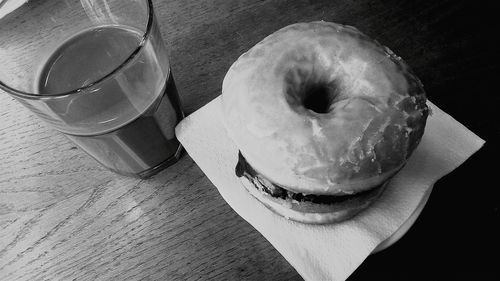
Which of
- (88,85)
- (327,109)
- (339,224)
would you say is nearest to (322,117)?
(327,109)

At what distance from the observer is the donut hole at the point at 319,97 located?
65 centimetres

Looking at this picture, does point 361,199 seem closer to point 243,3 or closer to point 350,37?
point 350,37

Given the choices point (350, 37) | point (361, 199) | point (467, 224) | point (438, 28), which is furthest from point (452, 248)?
point (438, 28)

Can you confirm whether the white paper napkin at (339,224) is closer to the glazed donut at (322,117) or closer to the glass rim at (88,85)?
the glazed donut at (322,117)

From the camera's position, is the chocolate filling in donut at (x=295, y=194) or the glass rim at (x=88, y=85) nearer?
the glass rim at (x=88, y=85)

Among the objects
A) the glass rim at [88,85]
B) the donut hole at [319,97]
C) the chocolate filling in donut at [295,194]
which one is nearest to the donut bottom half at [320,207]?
the chocolate filling in donut at [295,194]

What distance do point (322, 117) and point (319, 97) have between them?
0.10m

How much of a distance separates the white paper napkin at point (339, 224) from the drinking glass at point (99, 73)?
2.7 inches

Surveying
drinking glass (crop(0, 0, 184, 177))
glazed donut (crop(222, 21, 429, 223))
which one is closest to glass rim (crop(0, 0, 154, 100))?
drinking glass (crop(0, 0, 184, 177))

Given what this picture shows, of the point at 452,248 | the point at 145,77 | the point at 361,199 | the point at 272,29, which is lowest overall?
the point at 452,248

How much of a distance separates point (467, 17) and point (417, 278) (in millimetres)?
596

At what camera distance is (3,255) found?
70 centimetres

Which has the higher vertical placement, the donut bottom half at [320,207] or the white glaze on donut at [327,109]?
the white glaze on donut at [327,109]

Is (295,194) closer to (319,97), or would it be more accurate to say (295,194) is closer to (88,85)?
(319,97)
